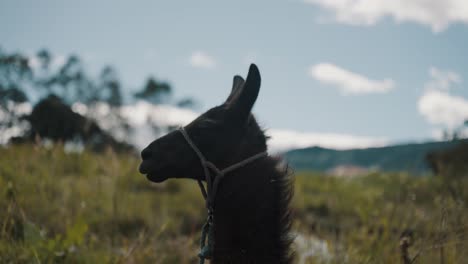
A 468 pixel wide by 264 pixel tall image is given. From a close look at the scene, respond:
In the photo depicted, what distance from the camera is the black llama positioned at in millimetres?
2482

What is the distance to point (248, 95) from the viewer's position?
2480mm

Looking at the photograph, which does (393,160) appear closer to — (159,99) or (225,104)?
(225,104)

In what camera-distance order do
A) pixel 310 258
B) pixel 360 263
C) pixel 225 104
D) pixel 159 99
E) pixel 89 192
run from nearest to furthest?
pixel 225 104 < pixel 360 263 < pixel 310 258 < pixel 89 192 < pixel 159 99

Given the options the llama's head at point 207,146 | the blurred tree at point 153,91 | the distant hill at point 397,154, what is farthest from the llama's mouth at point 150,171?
the blurred tree at point 153,91

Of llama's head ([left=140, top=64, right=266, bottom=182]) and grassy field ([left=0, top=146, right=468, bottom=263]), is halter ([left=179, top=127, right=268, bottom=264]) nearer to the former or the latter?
llama's head ([left=140, top=64, right=266, bottom=182])

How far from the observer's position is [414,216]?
17.1ft

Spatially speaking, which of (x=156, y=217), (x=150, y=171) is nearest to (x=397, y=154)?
(x=156, y=217)

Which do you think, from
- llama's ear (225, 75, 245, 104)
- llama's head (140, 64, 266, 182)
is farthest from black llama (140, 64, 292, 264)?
llama's ear (225, 75, 245, 104)

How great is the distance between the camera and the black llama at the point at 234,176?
2482mm

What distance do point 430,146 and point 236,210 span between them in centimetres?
190

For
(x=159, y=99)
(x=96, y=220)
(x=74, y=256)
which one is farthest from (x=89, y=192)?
(x=159, y=99)

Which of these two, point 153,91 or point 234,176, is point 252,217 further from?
point 153,91

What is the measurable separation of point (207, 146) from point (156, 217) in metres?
4.12

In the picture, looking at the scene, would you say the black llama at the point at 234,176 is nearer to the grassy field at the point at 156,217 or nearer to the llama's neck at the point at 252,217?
the llama's neck at the point at 252,217
